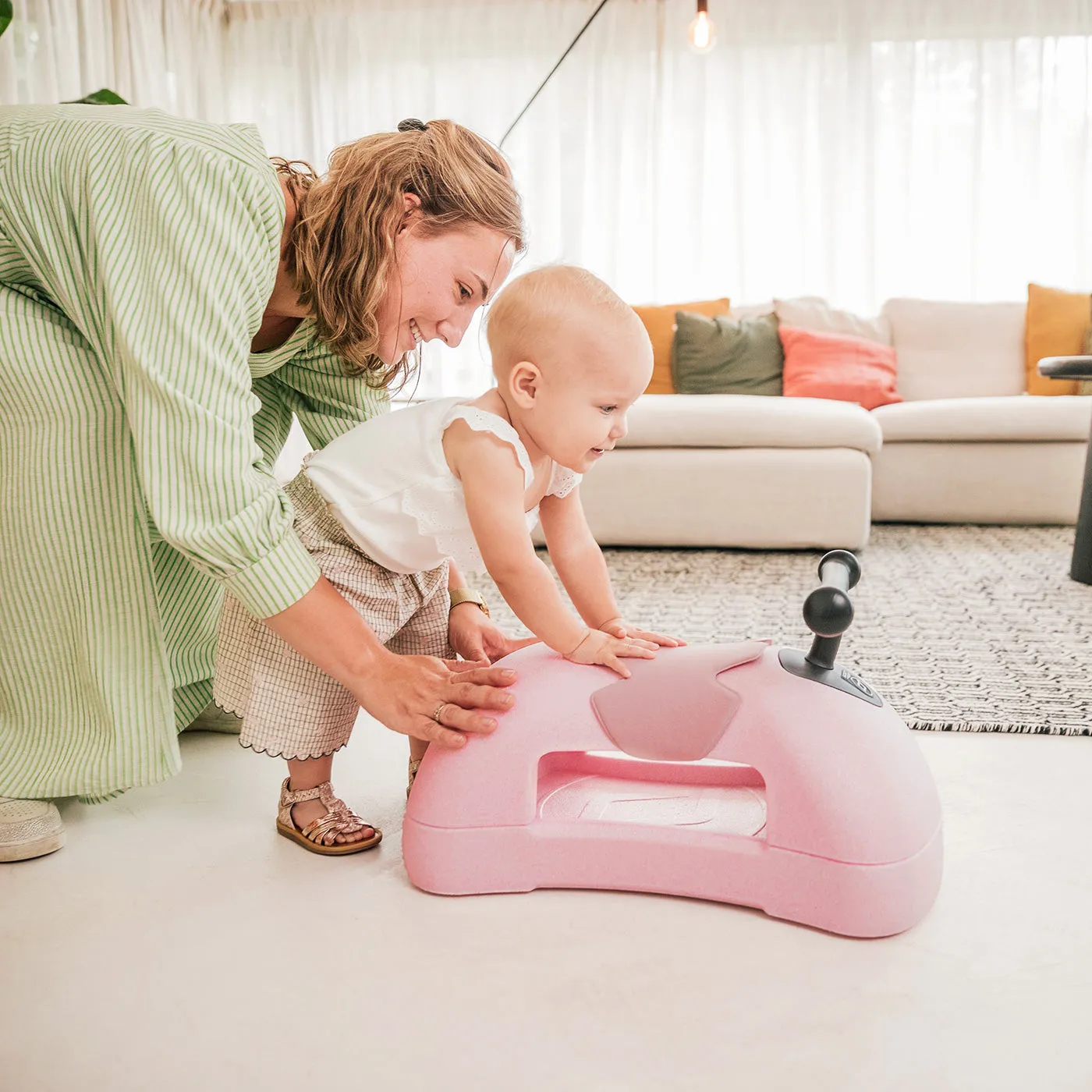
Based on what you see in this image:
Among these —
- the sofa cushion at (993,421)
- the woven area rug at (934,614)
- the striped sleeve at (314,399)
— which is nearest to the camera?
the striped sleeve at (314,399)

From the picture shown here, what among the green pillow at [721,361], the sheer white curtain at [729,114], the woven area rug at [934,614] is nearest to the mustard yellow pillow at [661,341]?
the green pillow at [721,361]

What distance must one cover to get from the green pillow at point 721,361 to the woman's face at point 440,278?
9.35 ft

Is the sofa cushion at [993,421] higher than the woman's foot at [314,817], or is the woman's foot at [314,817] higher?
the sofa cushion at [993,421]

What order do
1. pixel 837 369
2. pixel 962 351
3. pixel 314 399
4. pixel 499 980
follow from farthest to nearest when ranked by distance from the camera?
pixel 962 351 → pixel 837 369 → pixel 314 399 → pixel 499 980

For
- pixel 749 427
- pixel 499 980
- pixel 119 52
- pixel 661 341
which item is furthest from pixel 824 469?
pixel 119 52

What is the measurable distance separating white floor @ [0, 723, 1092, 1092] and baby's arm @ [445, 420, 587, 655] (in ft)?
0.94

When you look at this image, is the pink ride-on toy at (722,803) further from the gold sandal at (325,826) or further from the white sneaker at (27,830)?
the white sneaker at (27,830)

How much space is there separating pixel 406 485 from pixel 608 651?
295 millimetres

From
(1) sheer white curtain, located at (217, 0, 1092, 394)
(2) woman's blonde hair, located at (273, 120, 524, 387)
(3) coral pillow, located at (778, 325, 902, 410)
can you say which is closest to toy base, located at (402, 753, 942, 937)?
(2) woman's blonde hair, located at (273, 120, 524, 387)

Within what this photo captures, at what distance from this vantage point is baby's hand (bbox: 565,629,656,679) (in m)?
1.13

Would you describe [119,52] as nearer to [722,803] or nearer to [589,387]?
[589,387]

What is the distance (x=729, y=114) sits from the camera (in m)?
5.14

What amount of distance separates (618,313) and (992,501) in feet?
9.34

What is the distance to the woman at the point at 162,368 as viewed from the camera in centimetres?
106
